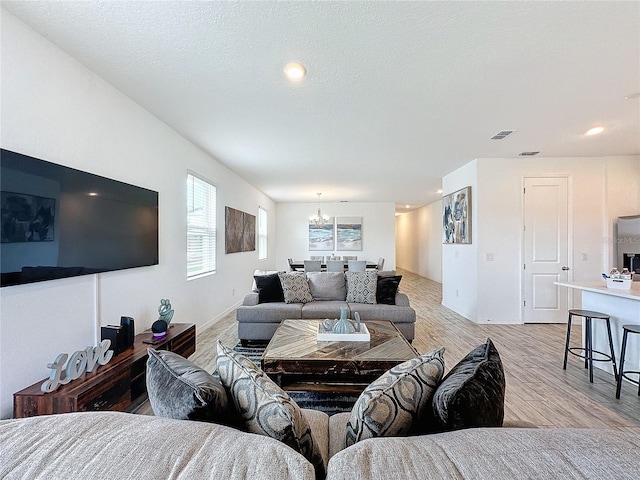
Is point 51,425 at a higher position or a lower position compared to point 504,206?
lower

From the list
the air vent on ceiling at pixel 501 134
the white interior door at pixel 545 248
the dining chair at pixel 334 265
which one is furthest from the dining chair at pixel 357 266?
the air vent on ceiling at pixel 501 134

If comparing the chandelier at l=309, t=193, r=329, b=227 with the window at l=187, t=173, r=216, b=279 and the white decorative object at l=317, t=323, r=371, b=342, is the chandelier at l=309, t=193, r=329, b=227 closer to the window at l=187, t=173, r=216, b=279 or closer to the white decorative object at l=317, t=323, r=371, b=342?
the window at l=187, t=173, r=216, b=279

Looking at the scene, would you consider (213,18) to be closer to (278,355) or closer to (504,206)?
(278,355)

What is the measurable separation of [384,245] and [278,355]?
7.69 metres

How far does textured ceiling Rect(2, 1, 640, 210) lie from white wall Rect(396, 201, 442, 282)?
5.68 m

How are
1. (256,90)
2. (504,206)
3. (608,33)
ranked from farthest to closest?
1. (504,206)
2. (256,90)
3. (608,33)

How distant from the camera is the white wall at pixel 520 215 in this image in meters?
4.47

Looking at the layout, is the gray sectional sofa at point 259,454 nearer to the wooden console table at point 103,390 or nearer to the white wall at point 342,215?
the wooden console table at point 103,390

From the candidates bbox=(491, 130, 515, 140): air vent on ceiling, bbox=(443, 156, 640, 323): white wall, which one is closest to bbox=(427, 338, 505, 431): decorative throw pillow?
bbox=(491, 130, 515, 140): air vent on ceiling

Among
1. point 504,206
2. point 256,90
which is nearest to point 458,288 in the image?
point 504,206

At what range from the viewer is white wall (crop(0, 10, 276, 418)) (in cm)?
170

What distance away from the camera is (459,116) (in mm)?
3016

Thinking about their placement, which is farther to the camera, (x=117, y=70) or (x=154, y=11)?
(x=117, y=70)

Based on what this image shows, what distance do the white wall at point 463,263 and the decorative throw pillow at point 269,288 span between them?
3101 millimetres
